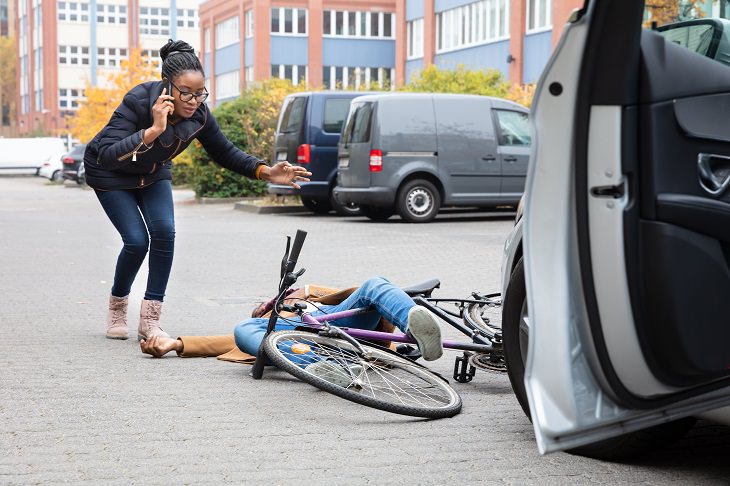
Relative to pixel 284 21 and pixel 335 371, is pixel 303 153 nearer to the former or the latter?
pixel 335 371

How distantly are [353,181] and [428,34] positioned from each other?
131ft

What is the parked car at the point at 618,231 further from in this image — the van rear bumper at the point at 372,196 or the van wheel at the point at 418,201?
the van wheel at the point at 418,201

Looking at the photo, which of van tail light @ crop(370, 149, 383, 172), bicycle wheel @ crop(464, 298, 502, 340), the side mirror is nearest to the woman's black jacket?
bicycle wheel @ crop(464, 298, 502, 340)

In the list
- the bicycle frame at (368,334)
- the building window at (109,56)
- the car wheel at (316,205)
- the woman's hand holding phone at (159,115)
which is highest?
the building window at (109,56)

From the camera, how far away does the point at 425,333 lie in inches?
220

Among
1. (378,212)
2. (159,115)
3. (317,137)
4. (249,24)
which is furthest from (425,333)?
(249,24)

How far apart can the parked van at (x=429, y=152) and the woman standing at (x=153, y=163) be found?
12470mm

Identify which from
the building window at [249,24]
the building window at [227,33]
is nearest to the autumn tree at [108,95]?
the building window at [249,24]

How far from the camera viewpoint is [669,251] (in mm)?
3451

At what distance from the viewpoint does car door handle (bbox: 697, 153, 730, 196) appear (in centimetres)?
353

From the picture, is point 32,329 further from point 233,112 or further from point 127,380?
point 233,112

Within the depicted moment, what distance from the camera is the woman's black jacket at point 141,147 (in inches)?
273

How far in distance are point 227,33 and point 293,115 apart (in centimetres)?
5789

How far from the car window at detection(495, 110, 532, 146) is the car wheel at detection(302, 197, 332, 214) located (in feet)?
13.7
